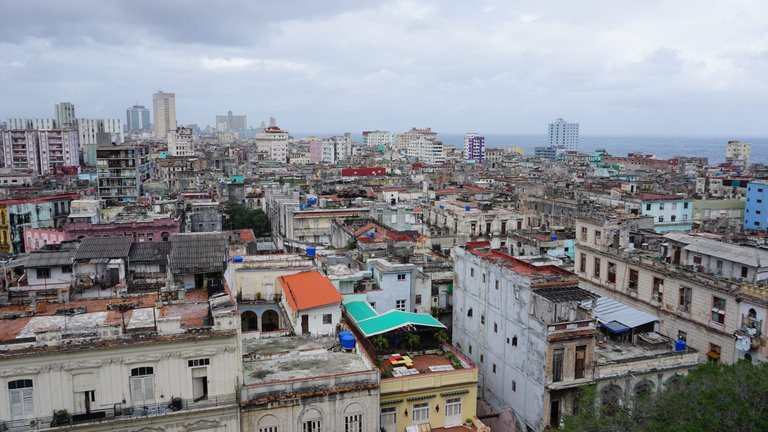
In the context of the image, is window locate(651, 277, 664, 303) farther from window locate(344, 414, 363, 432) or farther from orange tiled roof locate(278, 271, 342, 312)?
window locate(344, 414, 363, 432)

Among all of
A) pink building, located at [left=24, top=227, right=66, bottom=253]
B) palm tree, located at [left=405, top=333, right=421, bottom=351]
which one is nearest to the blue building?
palm tree, located at [left=405, top=333, right=421, bottom=351]

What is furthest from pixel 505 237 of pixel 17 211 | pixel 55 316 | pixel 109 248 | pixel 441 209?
pixel 17 211

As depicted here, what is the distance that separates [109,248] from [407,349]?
54.1ft

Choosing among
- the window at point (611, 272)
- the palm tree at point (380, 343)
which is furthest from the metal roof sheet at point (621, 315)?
the palm tree at point (380, 343)

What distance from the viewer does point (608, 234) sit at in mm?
38875

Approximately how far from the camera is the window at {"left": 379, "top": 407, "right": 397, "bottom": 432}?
24.4m

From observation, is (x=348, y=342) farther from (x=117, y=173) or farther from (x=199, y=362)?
(x=117, y=173)

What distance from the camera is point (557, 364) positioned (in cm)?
2616

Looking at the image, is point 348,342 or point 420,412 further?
point 348,342

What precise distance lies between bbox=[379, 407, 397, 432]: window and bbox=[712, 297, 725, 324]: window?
17976 mm

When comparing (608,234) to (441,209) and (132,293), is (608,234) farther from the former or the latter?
(132,293)

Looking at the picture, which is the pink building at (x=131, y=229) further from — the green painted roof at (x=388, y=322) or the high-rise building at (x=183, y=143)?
the high-rise building at (x=183, y=143)

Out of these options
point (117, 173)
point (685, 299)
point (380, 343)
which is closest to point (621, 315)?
point (685, 299)

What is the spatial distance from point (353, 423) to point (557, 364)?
9.63m
